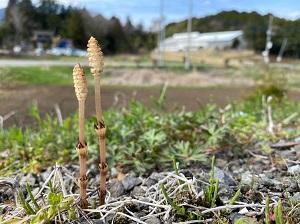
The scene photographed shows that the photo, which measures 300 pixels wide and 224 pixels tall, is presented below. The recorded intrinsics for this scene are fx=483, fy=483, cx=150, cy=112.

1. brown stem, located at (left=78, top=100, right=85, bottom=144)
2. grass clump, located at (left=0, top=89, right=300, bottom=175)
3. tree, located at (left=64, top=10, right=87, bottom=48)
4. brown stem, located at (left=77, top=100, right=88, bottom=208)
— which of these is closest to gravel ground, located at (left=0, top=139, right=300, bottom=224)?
brown stem, located at (left=77, top=100, right=88, bottom=208)

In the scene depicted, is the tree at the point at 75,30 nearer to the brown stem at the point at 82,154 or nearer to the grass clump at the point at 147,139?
the grass clump at the point at 147,139

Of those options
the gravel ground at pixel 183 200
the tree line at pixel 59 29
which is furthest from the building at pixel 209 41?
the gravel ground at pixel 183 200

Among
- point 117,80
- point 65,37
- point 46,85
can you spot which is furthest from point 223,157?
point 65,37

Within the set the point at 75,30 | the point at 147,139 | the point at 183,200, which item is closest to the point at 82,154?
the point at 183,200

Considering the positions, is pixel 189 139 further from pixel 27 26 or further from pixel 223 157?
pixel 27 26

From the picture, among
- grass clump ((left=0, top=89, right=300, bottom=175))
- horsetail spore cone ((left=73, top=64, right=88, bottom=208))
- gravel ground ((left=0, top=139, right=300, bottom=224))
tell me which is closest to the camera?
horsetail spore cone ((left=73, top=64, right=88, bottom=208))

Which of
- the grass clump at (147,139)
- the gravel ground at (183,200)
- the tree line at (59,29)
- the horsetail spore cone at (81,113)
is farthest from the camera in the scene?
the tree line at (59,29)

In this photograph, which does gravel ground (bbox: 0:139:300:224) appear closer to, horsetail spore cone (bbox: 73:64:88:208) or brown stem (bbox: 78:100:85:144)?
horsetail spore cone (bbox: 73:64:88:208)

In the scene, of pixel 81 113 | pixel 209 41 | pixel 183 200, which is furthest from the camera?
pixel 209 41

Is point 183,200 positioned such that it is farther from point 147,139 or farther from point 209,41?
point 209,41
